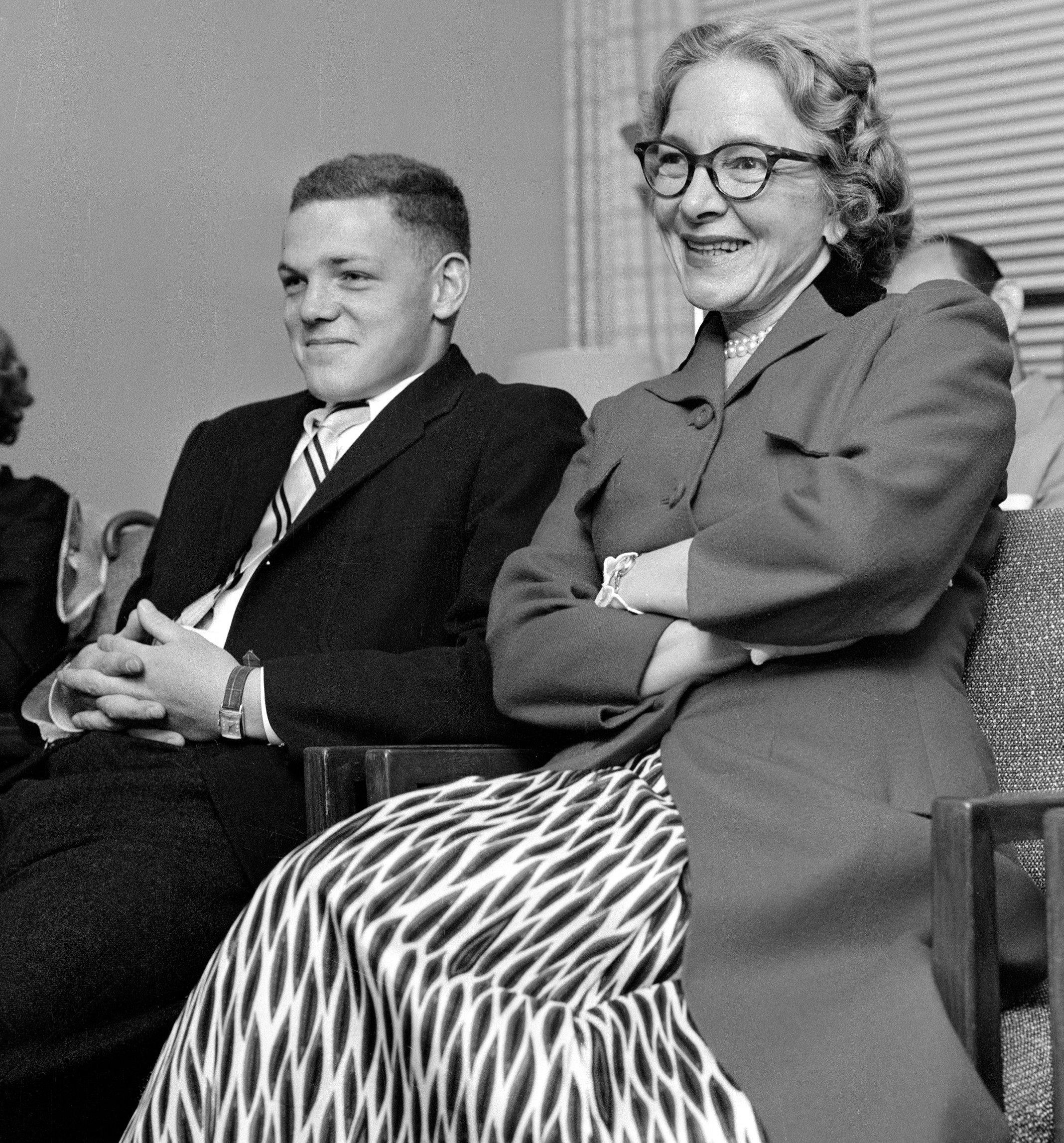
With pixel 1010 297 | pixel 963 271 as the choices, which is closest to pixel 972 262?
pixel 963 271

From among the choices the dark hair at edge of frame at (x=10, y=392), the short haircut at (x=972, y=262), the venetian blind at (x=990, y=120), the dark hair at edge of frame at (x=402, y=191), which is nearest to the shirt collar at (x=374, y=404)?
the dark hair at edge of frame at (x=402, y=191)

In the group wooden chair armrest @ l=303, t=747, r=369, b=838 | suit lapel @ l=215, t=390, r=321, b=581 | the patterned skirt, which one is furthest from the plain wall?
the patterned skirt

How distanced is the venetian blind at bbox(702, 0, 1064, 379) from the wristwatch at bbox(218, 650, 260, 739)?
9.09 ft

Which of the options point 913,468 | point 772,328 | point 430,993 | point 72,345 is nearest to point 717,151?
point 772,328

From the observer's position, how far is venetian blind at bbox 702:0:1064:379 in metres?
3.96

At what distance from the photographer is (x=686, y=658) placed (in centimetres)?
148

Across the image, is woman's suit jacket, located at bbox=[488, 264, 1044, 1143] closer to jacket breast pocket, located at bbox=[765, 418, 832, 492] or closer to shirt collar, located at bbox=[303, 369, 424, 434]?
jacket breast pocket, located at bbox=[765, 418, 832, 492]

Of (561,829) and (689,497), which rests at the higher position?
(689,497)

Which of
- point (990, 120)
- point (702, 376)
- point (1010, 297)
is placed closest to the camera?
point (702, 376)

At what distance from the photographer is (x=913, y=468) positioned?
4.43 feet

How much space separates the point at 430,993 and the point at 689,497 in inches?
26.2

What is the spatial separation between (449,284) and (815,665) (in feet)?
3.49

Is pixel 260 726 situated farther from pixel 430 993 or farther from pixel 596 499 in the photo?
pixel 430 993

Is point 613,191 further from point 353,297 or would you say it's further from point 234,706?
point 234,706
